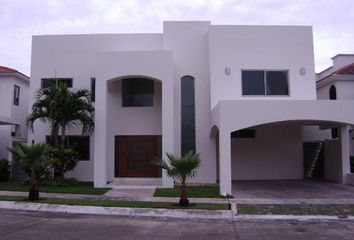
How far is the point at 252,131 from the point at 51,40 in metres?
11.5

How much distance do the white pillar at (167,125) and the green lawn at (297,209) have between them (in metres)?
5.56

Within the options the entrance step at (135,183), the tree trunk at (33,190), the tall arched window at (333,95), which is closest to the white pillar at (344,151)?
the tall arched window at (333,95)

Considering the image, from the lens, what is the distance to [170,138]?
19062 millimetres

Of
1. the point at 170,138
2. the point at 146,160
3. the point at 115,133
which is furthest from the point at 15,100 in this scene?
the point at 170,138

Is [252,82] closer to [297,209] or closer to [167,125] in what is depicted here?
[167,125]

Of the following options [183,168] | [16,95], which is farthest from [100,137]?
[16,95]

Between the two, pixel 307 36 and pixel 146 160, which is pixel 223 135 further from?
pixel 307 36

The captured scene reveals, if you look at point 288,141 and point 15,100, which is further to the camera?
point 15,100

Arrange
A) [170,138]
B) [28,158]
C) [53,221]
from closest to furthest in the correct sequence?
[53,221] < [28,158] < [170,138]

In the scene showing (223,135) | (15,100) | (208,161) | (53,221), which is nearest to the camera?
(53,221)

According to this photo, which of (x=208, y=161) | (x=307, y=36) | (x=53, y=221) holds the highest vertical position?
(x=307, y=36)

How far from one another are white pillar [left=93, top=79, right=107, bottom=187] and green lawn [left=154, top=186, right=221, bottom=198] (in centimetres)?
274

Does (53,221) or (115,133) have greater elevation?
(115,133)

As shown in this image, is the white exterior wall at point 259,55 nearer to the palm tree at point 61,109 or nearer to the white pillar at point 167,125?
the white pillar at point 167,125
